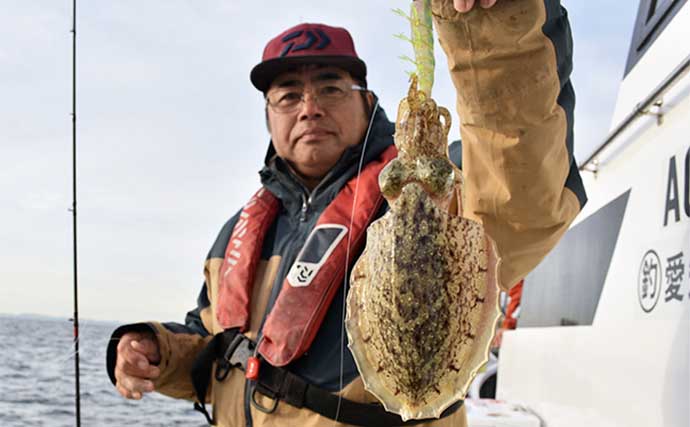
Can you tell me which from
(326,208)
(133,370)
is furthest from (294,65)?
(133,370)

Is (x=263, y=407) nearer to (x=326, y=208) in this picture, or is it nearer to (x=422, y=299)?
(x=326, y=208)

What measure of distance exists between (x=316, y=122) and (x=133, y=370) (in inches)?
56.8

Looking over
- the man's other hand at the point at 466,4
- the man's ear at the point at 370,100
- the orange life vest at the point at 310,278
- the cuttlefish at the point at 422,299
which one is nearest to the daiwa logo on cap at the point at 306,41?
the man's ear at the point at 370,100

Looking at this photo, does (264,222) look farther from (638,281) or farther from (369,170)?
(638,281)

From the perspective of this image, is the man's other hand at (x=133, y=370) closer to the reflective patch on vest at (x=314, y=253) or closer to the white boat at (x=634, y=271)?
the reflective patch on vest at (x=314, y=253)

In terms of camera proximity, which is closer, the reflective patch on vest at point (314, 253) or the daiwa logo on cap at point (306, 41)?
the reflective patch on vest at point (314, 253)

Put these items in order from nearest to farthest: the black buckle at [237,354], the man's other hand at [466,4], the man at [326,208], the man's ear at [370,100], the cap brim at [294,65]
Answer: the man's other hand at [466,4], the man at [326,208], the black buckle at [237,354], the cap brim at [294,65], the man's ear at [370,100]

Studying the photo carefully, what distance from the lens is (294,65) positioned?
3.18 meters

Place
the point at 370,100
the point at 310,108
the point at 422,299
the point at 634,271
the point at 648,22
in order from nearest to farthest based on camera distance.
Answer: the point at 422,299
the point at 310,108
the point at 634,271
the point at 370,100
the point at 648,22

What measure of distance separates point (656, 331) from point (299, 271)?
5.03 feet

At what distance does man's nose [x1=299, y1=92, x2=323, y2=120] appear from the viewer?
3.10m

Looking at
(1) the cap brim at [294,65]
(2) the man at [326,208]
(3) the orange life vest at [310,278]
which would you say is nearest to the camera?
(2) the man at [326,208]

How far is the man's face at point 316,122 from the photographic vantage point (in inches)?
123

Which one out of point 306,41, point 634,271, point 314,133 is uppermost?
point 306,41
